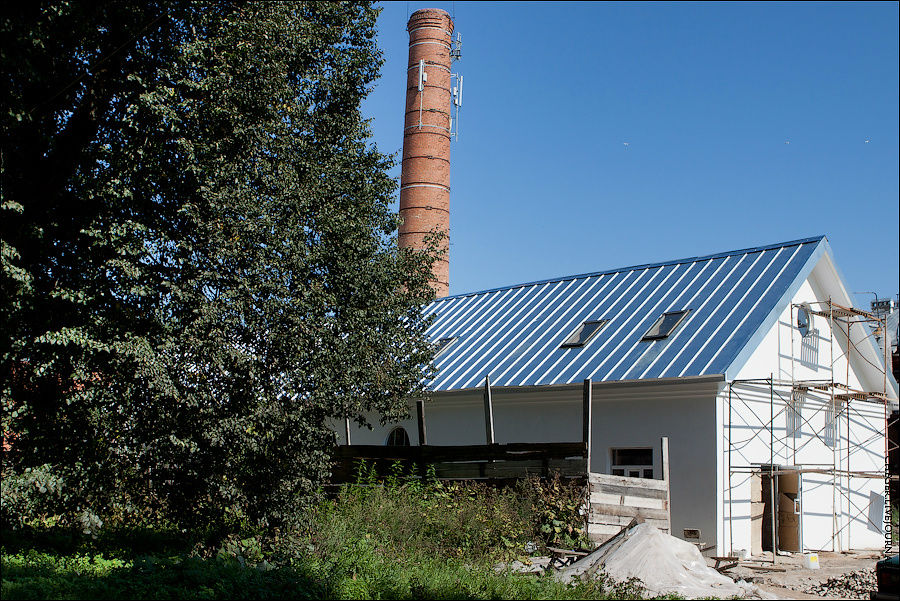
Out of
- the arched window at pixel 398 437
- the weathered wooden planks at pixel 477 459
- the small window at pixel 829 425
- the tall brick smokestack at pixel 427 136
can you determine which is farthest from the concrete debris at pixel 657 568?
the tall brick smokestack at pixel 427 136

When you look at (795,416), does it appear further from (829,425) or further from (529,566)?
(529,566)

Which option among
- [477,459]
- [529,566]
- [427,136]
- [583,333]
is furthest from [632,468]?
[427,136]

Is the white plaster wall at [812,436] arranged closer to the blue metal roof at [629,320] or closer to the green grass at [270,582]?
the blue metal roof at [629,320]

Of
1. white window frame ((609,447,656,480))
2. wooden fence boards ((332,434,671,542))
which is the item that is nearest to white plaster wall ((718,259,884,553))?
white window frame ((609,447,656,480))

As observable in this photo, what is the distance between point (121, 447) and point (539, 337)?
10.8m

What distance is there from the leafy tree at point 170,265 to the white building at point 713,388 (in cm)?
644

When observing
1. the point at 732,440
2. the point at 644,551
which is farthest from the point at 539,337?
the point at 644,551

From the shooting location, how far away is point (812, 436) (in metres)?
17.1

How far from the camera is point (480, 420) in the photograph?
1817cm

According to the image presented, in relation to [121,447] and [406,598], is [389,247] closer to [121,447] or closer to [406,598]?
[121,447]

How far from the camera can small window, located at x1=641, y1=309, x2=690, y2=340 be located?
16.2 meters

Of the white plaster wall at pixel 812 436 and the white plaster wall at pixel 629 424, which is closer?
the white plaster wall at pixel 629 424

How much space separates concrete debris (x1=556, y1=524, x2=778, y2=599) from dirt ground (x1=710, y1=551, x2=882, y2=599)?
72 cm

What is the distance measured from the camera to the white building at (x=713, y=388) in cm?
1458
